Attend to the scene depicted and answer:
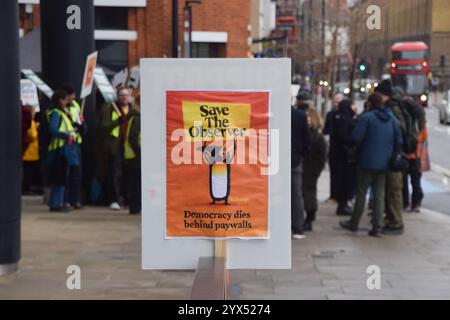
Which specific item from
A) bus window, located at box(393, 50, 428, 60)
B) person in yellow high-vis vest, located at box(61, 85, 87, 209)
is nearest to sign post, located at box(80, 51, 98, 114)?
person in yellow high-vis vest, located at box(61, 85, 87, 209)

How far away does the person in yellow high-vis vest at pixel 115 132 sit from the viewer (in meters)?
12.0

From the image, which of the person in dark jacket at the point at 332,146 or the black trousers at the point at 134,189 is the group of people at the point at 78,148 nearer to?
the black trousers at the point at 134,189

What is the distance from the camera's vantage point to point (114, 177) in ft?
40.2

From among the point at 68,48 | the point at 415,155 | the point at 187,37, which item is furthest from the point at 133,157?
the point at 187,37

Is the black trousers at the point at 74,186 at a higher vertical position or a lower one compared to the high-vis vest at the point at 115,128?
lower

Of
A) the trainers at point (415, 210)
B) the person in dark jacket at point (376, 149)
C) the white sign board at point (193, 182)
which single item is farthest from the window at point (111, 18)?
the white sign board at point (193, 182)

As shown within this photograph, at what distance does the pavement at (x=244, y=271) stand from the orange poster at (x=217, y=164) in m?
2.18

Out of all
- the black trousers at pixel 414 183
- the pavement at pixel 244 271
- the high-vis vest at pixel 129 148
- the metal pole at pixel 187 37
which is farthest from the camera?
the metal pole at pixel 187 37

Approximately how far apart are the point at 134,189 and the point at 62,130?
1.28 m

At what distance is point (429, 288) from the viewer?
7441mm

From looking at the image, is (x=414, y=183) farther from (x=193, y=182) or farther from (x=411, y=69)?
(x=411, y=69)

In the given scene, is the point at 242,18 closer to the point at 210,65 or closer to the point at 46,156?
the point at 46,156
